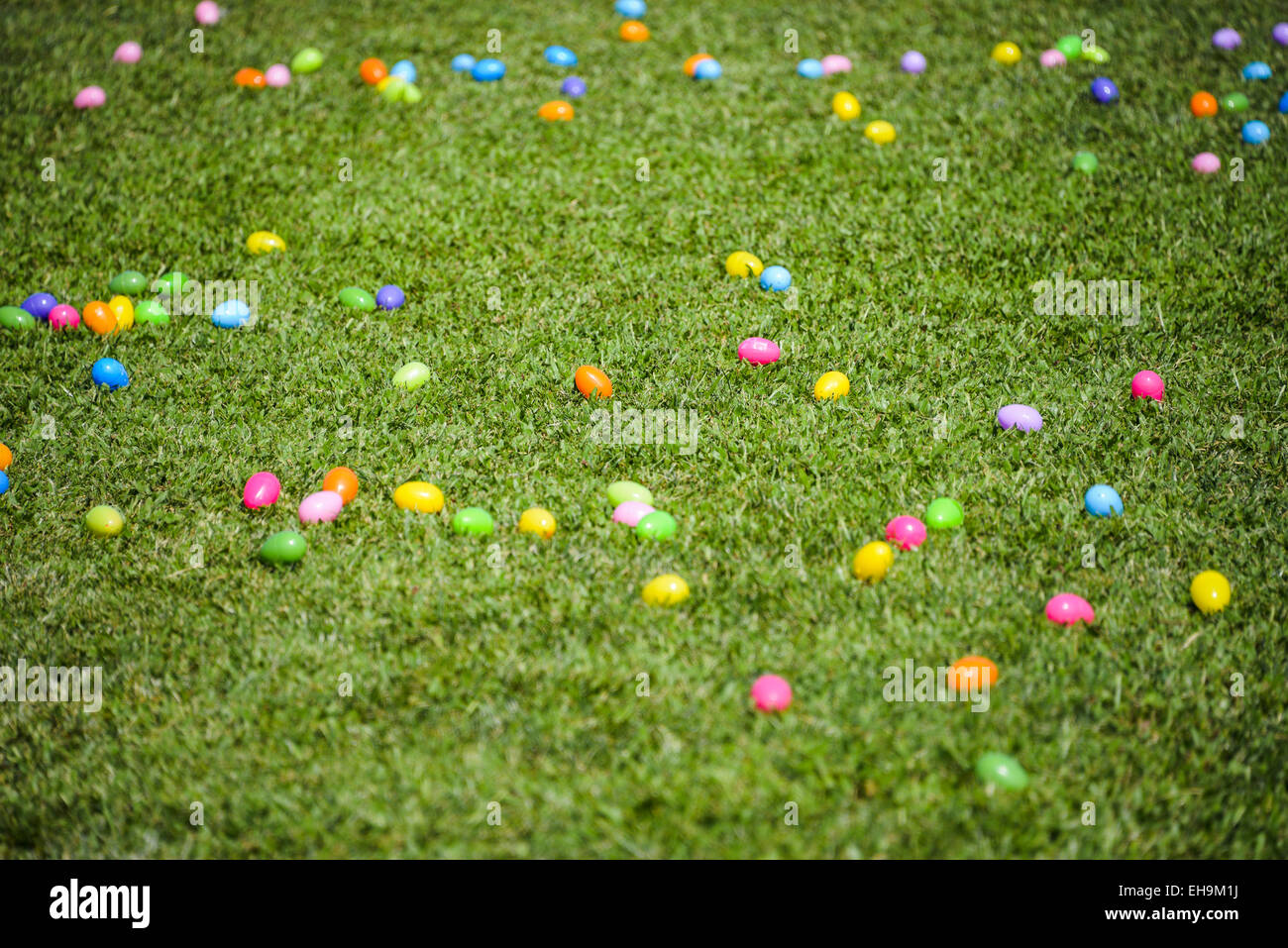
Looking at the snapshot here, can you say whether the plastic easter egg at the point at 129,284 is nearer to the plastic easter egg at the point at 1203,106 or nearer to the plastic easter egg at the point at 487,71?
the plastic easter egg at the point at 487,71

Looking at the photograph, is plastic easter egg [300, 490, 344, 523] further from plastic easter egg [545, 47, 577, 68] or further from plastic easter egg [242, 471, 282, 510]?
plastic easter egg [545, 47, 577, 68]

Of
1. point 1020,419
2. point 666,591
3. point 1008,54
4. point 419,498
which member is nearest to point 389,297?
point 419,498

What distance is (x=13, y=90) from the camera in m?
6.44

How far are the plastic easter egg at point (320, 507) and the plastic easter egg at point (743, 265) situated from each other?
233 centimetres

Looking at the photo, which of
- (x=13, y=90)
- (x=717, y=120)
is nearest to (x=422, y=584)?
(x=717, y=120)

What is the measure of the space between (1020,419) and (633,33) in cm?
441

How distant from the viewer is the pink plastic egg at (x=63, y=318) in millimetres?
4809

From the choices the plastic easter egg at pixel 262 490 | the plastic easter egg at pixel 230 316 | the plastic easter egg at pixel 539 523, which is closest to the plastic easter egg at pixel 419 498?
the plastic easter egg at pixel 539 523

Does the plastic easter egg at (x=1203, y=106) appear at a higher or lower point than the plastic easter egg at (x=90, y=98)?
lower

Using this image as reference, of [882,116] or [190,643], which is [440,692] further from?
[882,116]

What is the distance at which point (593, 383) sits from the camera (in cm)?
428

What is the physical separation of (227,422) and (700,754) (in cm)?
258

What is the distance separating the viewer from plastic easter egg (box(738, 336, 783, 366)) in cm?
446

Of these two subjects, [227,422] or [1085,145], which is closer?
[227,422]
